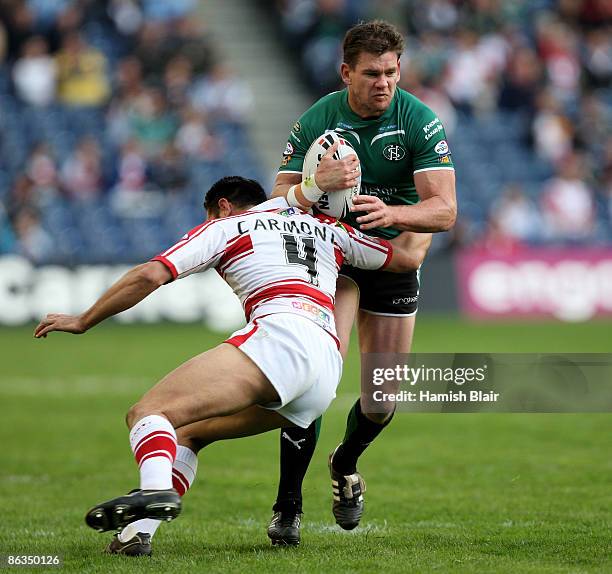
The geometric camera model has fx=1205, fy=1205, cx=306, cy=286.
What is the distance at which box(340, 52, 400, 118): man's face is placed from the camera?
632 centimetres

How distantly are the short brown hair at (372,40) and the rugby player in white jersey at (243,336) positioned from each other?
2.98 feet

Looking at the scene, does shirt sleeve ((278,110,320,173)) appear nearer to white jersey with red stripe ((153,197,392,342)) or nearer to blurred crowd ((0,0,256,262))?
white jersey with red stripe ((153,197,392,342))

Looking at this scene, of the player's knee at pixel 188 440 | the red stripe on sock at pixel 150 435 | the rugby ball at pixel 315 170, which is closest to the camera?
the red stripe on sock at pixel 150 435

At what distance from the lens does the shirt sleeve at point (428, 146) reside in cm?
643

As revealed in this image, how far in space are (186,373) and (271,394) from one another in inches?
16.0

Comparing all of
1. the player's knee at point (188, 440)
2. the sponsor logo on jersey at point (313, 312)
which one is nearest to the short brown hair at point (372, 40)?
the sponsor logo on jersey at point (313, 312)

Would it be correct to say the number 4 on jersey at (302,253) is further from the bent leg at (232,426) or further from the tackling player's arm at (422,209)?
the bent leg at (232,426)

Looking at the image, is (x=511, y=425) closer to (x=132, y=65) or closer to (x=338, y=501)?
(x=338, y=501)

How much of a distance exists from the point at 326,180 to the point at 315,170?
6.6 inches

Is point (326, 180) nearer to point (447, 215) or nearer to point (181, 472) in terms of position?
point (447, 215)

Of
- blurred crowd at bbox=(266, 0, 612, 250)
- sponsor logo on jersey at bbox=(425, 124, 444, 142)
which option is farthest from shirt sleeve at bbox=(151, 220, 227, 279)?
blurred crowd at bbox=(266, 0, 612, 250)

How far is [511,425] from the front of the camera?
11562mm

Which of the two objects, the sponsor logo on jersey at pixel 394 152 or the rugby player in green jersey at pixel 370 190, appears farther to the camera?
the sponsor logo on jersey at pixel 394 152

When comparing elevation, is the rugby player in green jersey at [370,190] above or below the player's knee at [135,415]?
above
